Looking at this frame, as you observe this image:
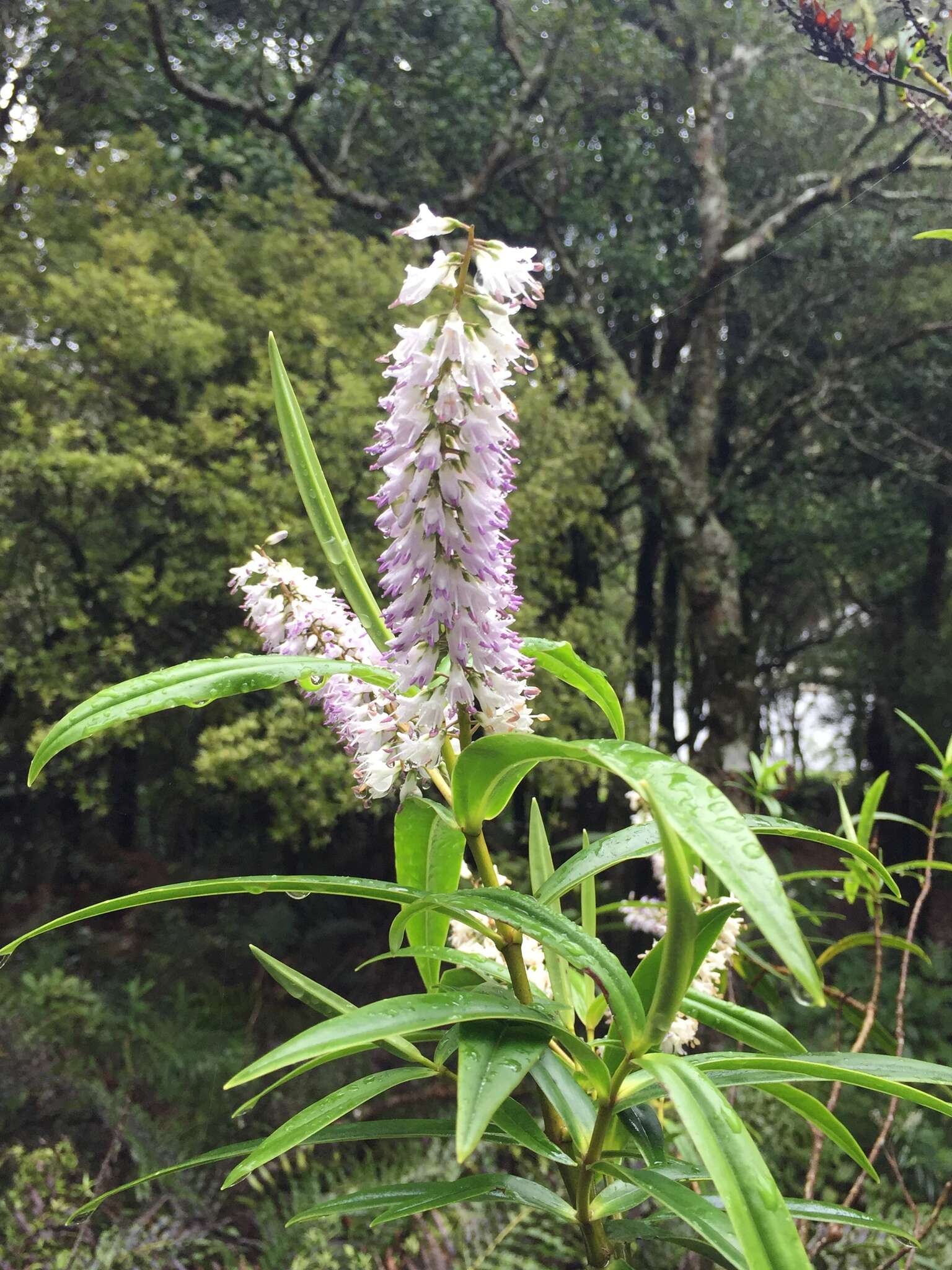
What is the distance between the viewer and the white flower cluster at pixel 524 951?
0.68m

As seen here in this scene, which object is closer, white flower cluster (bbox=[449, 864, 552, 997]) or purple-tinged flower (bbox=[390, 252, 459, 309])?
purple-tinged flower (bbox=[390, 252, 459, 309])

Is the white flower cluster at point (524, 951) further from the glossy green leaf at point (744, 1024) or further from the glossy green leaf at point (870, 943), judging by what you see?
the glossy green leaf at point (870, 943)

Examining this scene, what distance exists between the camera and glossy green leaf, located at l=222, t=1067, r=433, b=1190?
411 mm

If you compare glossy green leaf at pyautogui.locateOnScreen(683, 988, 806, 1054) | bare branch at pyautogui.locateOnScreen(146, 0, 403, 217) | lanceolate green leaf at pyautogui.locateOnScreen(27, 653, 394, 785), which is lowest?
glossy green leaf at pyautogui.locateOnScreen(683, 988, 806, 1054)

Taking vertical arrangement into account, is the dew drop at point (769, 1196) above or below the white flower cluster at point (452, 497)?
below

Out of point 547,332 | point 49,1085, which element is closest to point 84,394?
point 547,332

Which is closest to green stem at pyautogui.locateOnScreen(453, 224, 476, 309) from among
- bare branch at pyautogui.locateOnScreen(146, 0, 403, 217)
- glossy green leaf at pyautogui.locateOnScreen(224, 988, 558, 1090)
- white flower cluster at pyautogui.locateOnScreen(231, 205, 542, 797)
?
white flower cluster at pyautogui.locateOnScreen(231, 205, 542, 797)

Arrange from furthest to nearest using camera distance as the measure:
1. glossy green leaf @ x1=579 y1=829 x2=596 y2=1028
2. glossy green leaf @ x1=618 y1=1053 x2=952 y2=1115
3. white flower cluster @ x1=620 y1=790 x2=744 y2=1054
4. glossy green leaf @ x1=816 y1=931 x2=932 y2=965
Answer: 1. glossy green leaf @ x1=816 y1=931 x2=932 y2=965
2. white flower cluster @ x1=620 y1=790 x2=744 y2=1054
3. glossy green leaf @ x1=579 y1=829 x2=596 y2=1028
4. glossy green leaf @ x1=618 y1=1053 x2=952 y2=1115

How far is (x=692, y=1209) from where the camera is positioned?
1.40 ft

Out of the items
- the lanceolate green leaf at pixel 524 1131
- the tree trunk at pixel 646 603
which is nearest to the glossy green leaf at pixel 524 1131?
the lanceolate green leaf at pixel 524 1131

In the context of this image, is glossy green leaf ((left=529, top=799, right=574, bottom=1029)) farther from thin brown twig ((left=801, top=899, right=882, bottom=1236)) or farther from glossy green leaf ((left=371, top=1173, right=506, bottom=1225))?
thin brown twig ((left=801, top=899, right=882, bottom=1236))

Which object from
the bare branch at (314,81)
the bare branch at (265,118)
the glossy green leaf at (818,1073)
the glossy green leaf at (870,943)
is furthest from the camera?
the bare branch at (314,81)

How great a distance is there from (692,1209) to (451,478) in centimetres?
40

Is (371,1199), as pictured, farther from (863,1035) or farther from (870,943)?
(870,943)
